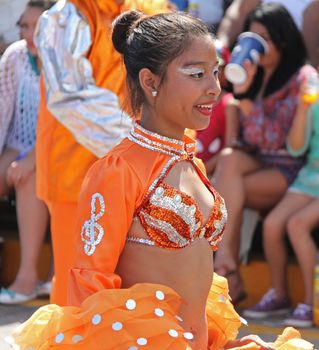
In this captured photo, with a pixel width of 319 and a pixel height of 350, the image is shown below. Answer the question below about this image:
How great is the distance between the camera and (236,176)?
6.21 m

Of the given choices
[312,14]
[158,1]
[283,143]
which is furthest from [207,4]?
[158,1]

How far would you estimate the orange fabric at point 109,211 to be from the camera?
285 centimetres

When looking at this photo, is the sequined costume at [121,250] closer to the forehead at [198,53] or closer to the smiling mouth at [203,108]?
the smiling mouth at [203,108]

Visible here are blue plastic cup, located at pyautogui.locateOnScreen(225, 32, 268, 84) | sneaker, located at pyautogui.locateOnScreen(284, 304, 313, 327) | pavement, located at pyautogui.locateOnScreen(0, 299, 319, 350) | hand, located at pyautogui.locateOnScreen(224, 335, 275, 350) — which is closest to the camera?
hand, located at pyautogui.locateOnScreen(224, 335, 275, 350)

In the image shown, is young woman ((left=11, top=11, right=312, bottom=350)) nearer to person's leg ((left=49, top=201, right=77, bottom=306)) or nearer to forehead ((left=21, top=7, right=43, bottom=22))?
person's leg ((left=49, top=201, right=77, bottom=306))

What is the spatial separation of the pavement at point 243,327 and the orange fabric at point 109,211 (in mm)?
2554

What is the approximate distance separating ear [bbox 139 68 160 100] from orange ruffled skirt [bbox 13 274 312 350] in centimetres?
58

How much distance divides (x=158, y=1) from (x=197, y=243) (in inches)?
67.3

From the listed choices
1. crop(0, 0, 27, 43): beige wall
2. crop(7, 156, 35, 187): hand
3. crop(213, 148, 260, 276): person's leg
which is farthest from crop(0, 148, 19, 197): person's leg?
crop(213, 148, 260, 276): person's leg

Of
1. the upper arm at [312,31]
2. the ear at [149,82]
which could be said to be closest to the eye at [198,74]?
the ear at [149,82]

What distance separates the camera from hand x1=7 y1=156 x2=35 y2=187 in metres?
6.49

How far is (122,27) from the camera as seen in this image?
3.19 metres

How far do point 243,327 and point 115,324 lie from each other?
3.00 meters

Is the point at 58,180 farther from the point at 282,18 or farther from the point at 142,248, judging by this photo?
the point at 282,18
